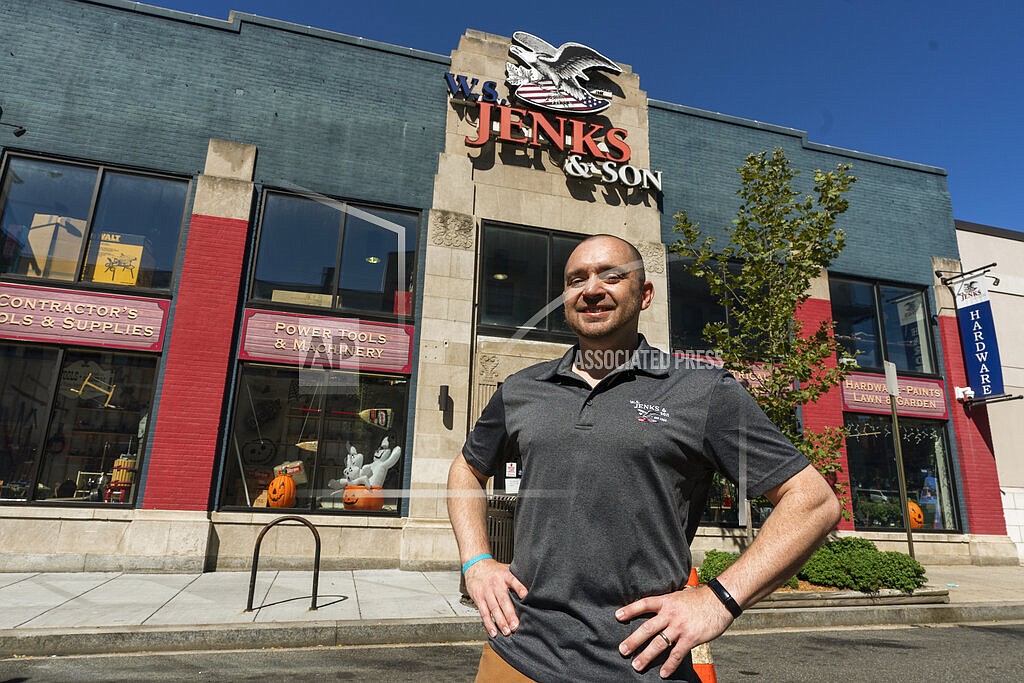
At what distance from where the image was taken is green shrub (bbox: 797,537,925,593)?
896 cm

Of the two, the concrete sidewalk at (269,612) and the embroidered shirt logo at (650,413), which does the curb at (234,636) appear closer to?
the concrete sidewalk at (269,612)

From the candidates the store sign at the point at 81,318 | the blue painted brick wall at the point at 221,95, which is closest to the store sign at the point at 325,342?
the store sign at the point at 81,318

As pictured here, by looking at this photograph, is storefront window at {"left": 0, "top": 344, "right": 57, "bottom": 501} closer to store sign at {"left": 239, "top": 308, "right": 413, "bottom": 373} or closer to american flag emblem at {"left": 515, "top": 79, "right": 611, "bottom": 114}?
store sign at {"left": 239, "top": 308, "right": 413, "bottom": 373}

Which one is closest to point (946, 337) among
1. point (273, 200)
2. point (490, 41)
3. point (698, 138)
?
point (698, 138)

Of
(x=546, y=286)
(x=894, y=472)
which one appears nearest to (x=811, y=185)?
(x=894, y=472)

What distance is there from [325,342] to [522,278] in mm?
4433

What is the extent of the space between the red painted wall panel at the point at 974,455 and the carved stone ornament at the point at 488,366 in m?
11.5

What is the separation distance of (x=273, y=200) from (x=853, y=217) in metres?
14.2

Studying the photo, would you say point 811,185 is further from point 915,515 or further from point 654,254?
point 915,515

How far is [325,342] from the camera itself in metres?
11.8

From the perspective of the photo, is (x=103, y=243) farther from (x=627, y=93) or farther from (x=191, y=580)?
(x=627, y=93)

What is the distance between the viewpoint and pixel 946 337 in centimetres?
1553

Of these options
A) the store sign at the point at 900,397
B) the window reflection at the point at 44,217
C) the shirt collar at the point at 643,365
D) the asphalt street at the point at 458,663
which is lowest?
the asphalt street at the point at 458,663

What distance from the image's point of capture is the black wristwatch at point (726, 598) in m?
1.60
